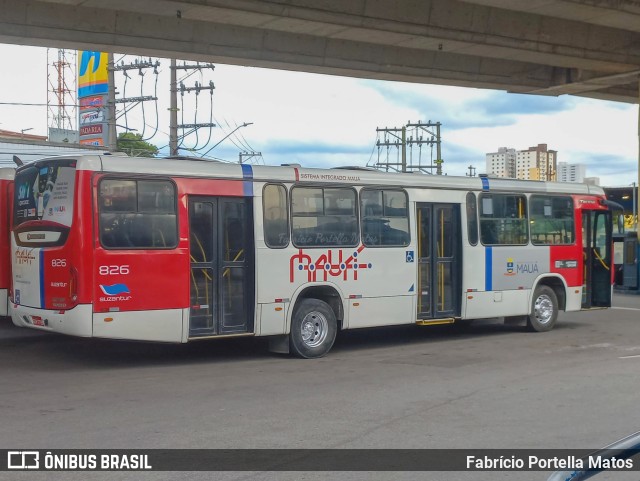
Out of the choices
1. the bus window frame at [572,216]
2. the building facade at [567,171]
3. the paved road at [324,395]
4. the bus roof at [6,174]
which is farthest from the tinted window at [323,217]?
the building facade at [567,171]

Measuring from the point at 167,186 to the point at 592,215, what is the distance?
9.85 metres

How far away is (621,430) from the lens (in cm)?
781

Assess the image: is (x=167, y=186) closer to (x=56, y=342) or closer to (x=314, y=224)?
(x=314, y=224)

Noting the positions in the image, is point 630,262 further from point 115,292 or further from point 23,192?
point 23,192

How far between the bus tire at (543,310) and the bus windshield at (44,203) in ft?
30.8

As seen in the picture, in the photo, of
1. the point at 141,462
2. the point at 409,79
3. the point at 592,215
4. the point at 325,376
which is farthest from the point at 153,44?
the point at 141,462

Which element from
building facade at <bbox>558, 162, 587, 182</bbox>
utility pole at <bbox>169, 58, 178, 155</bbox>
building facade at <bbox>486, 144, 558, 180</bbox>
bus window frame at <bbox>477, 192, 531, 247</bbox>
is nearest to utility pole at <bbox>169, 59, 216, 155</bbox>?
utility pole at <bbox>169, 58, 178, 155</bbox>

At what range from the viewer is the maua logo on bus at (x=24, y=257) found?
11697 mm

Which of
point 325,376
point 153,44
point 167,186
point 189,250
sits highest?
point 153,44

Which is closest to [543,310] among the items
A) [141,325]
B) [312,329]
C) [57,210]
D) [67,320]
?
[312,329]

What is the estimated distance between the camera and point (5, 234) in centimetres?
1434

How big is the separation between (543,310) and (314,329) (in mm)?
5859
